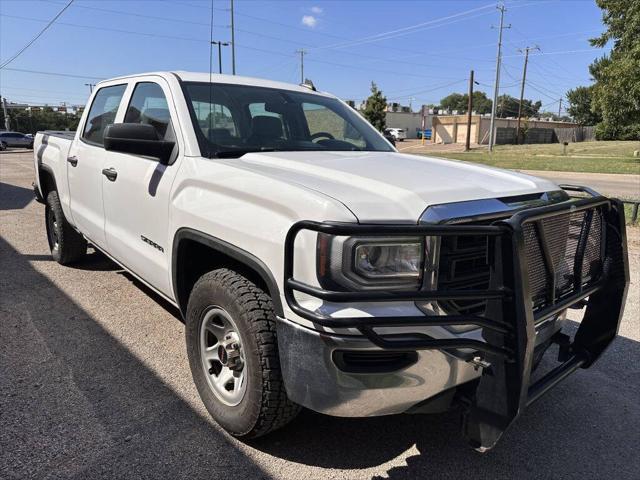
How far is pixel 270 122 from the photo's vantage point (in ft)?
11.7

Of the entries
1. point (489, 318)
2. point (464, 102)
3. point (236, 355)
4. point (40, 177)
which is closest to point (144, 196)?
point (236, 355)

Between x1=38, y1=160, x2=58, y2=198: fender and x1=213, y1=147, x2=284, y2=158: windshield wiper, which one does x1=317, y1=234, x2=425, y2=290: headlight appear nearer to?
x1=213, y1=147, x2=284, y2=158: windshield wiper

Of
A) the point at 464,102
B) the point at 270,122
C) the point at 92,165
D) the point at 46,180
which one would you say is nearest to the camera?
the point at 270,122

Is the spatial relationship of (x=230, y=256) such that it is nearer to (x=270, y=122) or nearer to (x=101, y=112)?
(x=270, y=122)

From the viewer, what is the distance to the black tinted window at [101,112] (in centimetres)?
423

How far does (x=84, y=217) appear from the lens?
4504 mm

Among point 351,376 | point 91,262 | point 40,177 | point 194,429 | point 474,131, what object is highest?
point 474,131

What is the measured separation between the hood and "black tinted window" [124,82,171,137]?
2.44ft

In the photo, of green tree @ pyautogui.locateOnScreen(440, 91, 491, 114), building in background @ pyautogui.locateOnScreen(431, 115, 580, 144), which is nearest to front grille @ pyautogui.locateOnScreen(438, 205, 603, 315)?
building in background @ pyautogui.locateOnScreen(431, 115, 580, 144)

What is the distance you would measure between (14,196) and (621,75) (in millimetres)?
22725

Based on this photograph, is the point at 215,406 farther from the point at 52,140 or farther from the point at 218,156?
the point at 52,140

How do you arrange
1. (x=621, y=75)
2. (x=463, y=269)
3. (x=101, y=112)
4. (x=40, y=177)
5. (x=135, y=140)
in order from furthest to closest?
(x=621, y=75), (x=40, y=177), (x=101, y=112), (x=135, y=140), (x=463, y=269)

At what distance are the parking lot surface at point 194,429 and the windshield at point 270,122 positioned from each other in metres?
1.54

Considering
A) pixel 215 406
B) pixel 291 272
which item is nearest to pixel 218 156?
pixel 291 272
